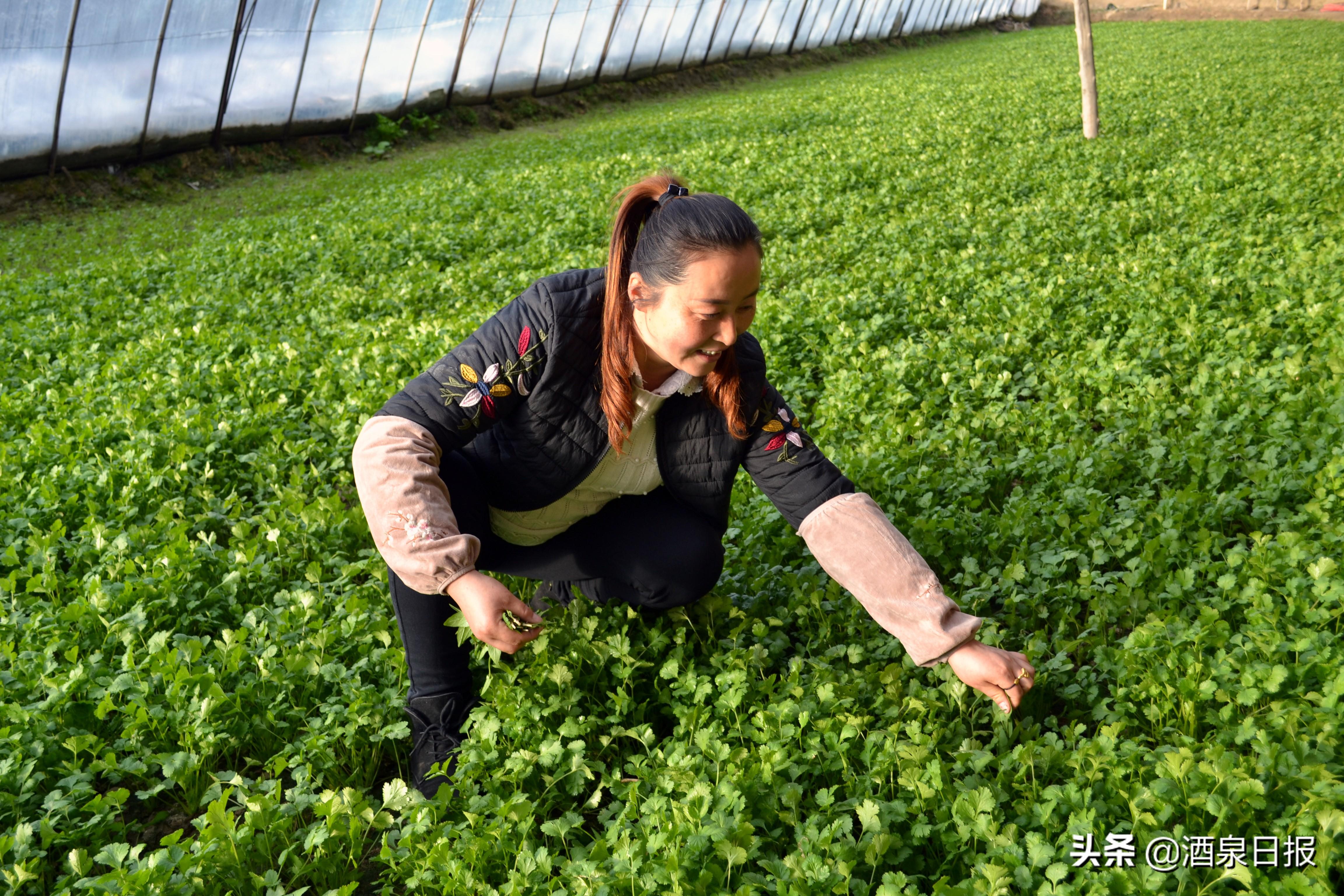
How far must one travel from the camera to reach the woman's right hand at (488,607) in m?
2.24

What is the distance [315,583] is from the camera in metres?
3.63

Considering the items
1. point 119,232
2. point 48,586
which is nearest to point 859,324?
point 48,586

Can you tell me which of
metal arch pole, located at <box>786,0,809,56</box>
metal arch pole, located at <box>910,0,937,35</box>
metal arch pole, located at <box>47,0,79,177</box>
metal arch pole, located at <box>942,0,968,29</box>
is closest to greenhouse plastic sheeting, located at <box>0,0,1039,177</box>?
metal arch pole, located at <box>47,0,79,177</box>

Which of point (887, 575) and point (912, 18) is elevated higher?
point (887, 575)

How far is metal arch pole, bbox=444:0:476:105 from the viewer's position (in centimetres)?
1748

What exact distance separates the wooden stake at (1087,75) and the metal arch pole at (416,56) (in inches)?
402

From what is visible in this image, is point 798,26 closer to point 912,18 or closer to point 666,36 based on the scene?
point 666,36

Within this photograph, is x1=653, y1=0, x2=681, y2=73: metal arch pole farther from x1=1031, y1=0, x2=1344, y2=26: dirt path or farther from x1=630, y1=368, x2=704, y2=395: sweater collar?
x1=1031, y1=0, x2=1344, y2=26: dirt path

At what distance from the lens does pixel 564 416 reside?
2.74 m

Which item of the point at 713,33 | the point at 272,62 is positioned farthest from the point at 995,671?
the point at 713,33

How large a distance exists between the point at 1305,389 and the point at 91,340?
7310 mm

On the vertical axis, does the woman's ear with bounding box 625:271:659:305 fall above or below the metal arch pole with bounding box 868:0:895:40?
above

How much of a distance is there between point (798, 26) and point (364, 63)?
16.6m

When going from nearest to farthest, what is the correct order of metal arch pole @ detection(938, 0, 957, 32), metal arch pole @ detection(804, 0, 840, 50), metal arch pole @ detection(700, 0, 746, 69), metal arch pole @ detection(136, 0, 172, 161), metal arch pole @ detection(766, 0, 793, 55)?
1. metal arch pole @ detection(136, 0, 172, 161)
2. metal arch pole @ detection(700, 0, 746, 69)
3. metal arch pole @ detection(766, 0, 793, 55)
4. metal arch pole @ detection(804, 0, 840, 50)
5. metal arch pole @ detection(938, 0, 957, 32)
